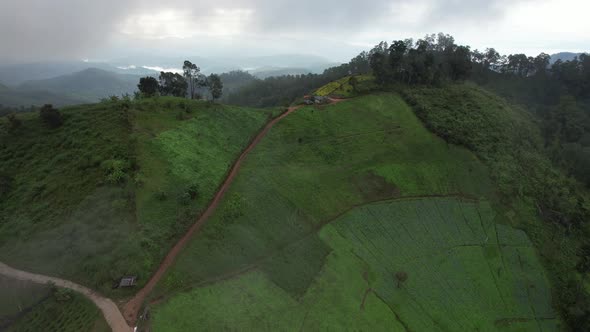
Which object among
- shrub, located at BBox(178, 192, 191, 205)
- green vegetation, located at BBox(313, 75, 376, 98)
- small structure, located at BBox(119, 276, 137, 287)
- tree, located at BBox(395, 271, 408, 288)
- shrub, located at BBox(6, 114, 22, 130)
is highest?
green vegetation, located at BBox(313, 75, 376, 98)

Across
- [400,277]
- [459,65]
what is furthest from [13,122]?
[459,65]

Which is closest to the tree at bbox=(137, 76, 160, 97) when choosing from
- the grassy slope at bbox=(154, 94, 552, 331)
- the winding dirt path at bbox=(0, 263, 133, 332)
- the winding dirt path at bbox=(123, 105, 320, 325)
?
the winding dirt path at bbox=(123, 105, 320, 325)

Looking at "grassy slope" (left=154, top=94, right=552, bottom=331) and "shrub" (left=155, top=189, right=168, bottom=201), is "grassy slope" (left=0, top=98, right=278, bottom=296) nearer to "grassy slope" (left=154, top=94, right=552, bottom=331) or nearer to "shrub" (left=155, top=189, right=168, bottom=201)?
"shrub" (left=155, top=189, right=168, bottom=201)

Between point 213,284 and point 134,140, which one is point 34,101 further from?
point 213,284

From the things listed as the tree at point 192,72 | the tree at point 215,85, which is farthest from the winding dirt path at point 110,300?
the tree at point 192,72

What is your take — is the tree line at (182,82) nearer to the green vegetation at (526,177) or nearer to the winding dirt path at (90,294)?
the winding dirt path at (90,294)

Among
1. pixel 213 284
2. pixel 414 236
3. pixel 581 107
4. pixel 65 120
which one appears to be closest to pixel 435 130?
pixel 414 236

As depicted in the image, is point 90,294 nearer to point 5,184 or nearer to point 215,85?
point 5,184
